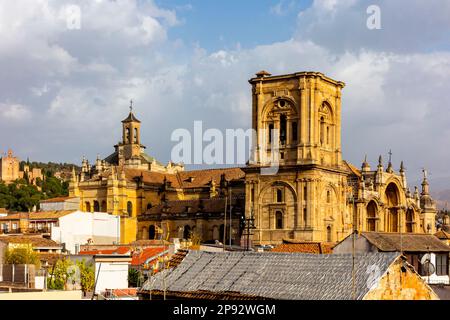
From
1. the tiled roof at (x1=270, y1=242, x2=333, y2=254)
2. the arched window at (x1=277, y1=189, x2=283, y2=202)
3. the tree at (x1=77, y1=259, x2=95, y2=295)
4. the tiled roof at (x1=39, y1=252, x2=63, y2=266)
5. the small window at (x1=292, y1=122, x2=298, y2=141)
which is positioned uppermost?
the small window at (x1=292, y1=122, x2=298, y2=141)

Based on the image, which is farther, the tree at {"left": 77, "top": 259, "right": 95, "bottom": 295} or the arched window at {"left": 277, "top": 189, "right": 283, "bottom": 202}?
the arched window at {"left": 277, "top": 189, "right": 283, "bottom": 202}

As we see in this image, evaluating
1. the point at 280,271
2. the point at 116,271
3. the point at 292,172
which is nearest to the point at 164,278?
the point at 280,271

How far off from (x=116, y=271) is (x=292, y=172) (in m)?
34.8

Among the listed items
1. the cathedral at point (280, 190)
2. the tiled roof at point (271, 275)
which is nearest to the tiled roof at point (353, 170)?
the cathedral at point (280, 190)

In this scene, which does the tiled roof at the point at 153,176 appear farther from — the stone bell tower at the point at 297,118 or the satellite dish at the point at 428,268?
the satellite dish at the point at 428,268

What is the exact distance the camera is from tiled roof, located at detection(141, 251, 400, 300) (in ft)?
86.6

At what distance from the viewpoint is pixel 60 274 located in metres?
55.5

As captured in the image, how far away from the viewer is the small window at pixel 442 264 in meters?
51.3

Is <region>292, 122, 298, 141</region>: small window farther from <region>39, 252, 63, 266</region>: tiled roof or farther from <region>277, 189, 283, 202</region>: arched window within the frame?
<region>39, 252, 63, 266</region>: tiled roof

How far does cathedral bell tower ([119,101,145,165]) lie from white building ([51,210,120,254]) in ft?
65.7

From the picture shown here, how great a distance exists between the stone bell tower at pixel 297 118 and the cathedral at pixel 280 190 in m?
0.10

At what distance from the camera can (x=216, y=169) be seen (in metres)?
102

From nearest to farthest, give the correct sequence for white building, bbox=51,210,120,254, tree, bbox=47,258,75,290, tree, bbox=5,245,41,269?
tree, bbox=47,258,75,290 → tree, bbox=5,245,41,269 → white building, bbox=51,210,120,254

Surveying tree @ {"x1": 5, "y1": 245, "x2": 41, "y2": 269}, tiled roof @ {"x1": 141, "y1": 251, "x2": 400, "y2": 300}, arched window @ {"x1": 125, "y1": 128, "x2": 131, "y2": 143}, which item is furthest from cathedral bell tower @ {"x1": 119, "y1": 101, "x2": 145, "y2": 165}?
tiled roof @ {"x1": 141, "y1": 251, "x2": 400, "y2": 300}
